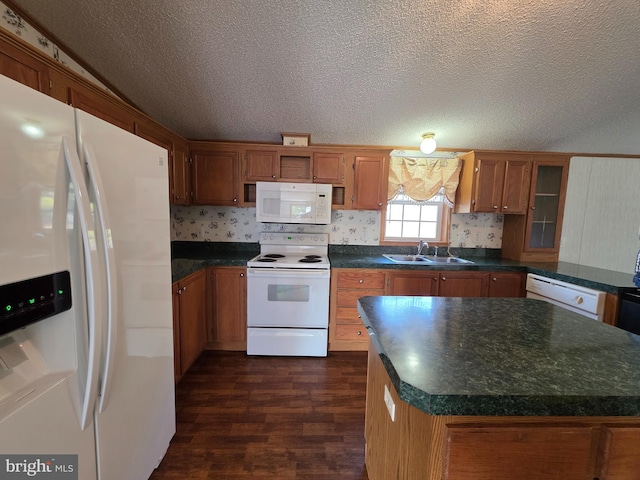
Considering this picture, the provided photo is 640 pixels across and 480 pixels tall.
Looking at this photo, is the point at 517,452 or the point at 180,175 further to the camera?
the point at 180,175

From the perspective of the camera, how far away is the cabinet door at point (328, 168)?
9.06ft

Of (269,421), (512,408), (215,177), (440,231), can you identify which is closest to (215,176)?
(215,177)

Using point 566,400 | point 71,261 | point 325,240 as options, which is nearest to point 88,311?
point 71,261

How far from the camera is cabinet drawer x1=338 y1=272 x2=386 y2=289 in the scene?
2592mm

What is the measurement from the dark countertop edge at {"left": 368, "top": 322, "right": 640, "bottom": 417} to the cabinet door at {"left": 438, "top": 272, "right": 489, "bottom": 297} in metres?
2.00

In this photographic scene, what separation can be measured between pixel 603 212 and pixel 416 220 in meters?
1.93

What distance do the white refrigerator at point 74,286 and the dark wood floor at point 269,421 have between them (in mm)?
392

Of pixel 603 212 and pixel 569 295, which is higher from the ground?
pixel 603 212

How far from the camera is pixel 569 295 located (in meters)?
2.19

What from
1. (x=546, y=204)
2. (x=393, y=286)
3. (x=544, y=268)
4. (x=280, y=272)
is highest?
(x=546, y=204)

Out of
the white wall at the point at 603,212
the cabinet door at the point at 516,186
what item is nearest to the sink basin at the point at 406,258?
the cabinet door at the point at 516,186

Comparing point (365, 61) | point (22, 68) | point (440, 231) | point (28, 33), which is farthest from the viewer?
point (440, 231)

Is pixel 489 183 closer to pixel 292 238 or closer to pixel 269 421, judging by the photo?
pixel 292 238

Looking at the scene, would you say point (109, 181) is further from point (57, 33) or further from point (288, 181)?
point (288, 181)
